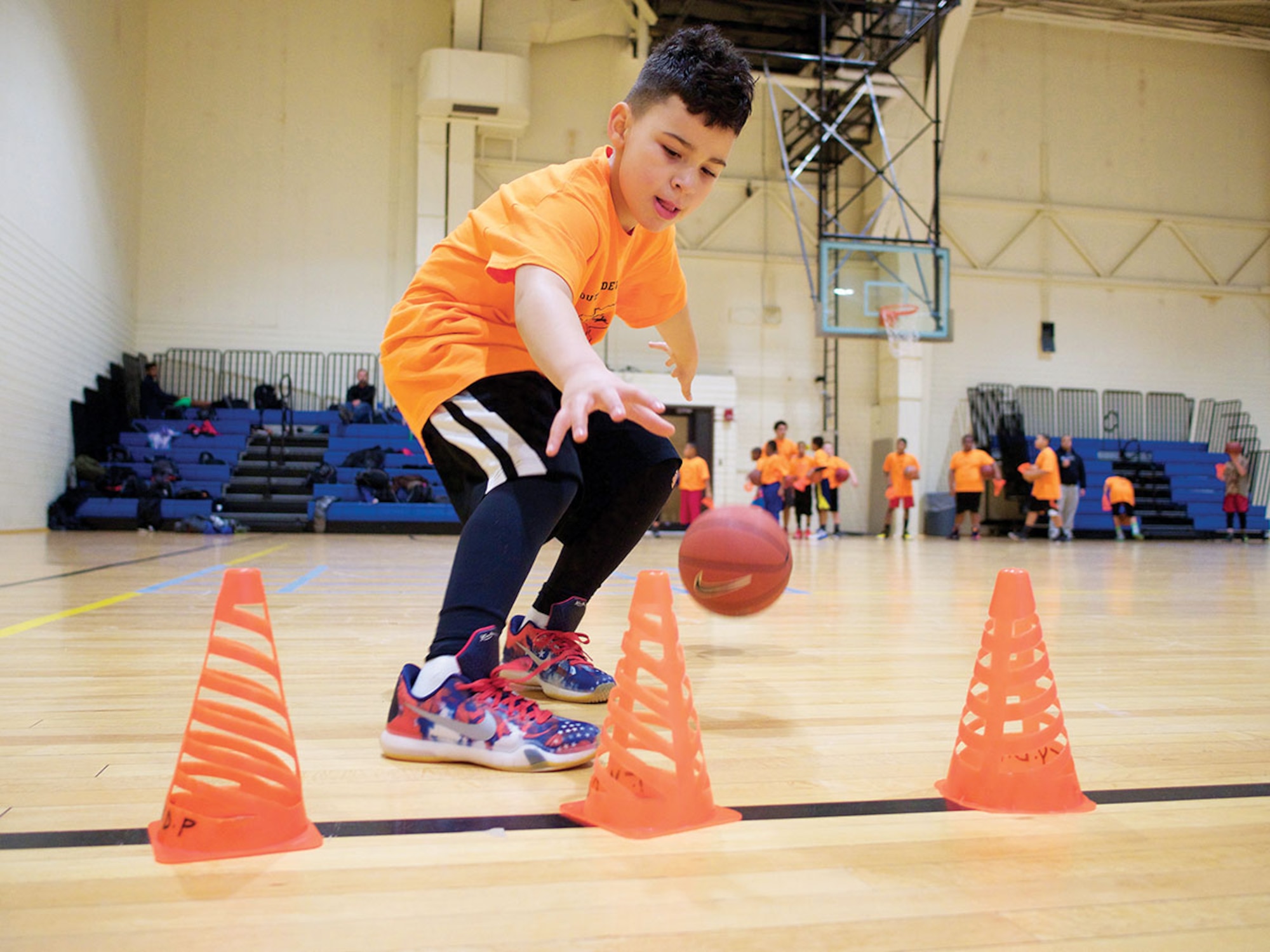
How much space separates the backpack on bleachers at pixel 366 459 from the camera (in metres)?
12.4

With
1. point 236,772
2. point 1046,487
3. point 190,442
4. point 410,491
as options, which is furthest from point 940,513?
point 236,772

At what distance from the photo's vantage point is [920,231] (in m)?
14.1

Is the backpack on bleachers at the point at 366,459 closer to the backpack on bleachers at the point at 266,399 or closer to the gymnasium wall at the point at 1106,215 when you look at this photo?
the backpack on bleachers at the point at 266,399

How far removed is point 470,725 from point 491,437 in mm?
518

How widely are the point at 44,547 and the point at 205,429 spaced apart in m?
5.45

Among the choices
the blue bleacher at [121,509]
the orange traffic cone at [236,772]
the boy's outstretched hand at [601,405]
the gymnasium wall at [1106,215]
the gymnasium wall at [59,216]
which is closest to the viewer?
the orange traffic cone at [236,772]

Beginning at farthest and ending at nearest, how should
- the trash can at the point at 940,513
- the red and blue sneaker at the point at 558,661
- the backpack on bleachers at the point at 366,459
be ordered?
the trash can at the point at 940,513
the backpack on bleachers at the point at 366,459
the red and blue sneaker at the point at 558,661

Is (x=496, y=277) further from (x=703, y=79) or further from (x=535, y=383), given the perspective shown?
(x=703, y=79)

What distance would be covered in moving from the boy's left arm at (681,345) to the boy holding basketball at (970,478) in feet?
36.8

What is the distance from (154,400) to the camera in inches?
506

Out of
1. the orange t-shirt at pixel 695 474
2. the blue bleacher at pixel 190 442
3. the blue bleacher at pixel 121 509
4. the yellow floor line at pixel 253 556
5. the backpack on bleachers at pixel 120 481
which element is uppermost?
the blue bleacher at pixel 190 442

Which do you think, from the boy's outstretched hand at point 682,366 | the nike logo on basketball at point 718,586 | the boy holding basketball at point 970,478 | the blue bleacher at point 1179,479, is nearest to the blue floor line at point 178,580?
the boy's outstretched hand at point 682,366

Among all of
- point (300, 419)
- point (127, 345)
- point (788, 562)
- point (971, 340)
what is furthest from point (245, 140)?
point (788, 562)

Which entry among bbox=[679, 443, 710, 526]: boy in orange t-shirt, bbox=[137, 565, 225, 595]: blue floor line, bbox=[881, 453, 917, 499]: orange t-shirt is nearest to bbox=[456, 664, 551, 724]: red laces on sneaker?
bbox=[137, 565, 225, 595]: blue floor line
